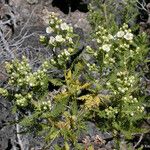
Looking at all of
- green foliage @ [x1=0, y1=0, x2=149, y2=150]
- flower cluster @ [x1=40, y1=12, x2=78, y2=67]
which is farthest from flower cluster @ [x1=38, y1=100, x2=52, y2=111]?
flower cluster @ [x1=40, y1=12, x2=78, y2=67]

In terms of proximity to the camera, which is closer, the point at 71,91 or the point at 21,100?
the point at 21,100

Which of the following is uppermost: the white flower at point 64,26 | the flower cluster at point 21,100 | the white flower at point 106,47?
the white flower at point 64,26

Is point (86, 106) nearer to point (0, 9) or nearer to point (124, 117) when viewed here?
point (124, 117)

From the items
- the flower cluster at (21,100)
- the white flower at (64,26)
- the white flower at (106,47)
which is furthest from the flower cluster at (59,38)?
the flower cluster at (21,100)

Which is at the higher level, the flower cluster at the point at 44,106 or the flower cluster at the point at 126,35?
the flower cluster at the point at 126,35

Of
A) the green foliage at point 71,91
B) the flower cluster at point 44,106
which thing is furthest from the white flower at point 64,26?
the flower cluster at point 44,106

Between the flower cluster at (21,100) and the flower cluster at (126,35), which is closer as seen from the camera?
the flower cluster at (21,100)

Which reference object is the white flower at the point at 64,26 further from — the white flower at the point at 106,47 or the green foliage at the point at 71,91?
the white flower at the point at 106,47

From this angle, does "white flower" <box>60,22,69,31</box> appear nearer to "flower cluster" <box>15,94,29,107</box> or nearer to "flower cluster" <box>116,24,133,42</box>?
"flower cluster" <box>116,24,133,42</box>

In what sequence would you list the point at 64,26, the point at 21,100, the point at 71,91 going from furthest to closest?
the point at 71,91, the point at 64,26, the point at 21,100

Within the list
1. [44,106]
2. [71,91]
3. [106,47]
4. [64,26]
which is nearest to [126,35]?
[106,47]

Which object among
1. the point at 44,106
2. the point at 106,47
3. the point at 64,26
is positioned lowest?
the point at 44,106

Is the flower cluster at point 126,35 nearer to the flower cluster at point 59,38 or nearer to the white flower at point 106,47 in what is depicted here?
the white flower at point 106,47

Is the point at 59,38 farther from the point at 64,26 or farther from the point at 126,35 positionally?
the point at 126,35
